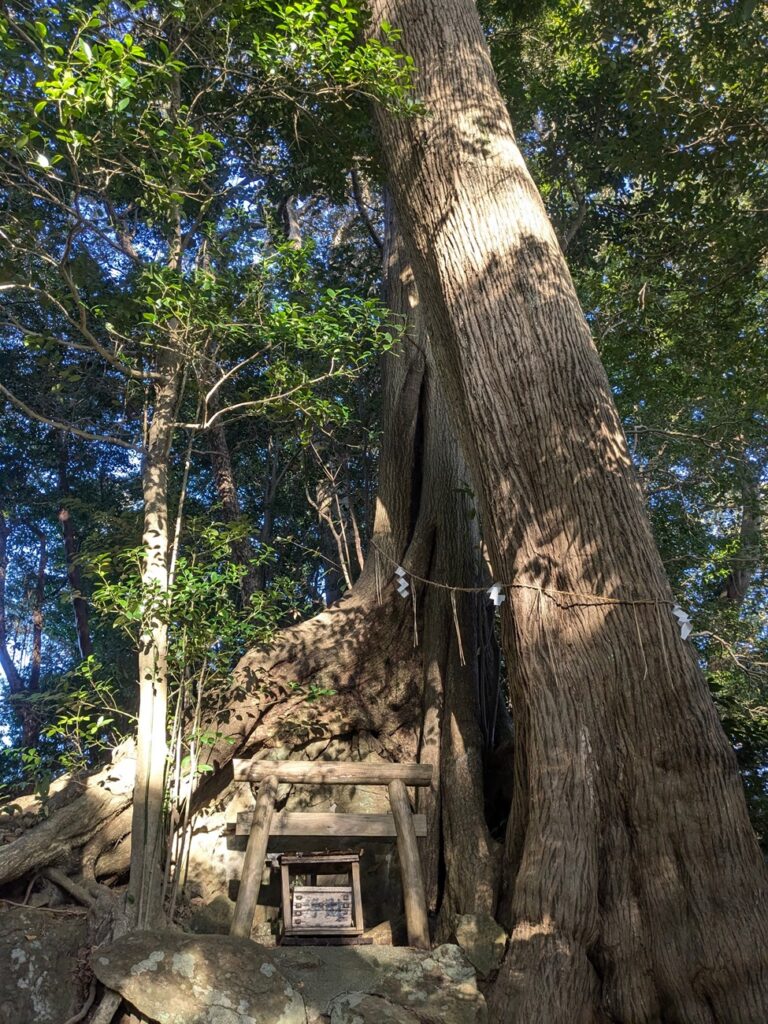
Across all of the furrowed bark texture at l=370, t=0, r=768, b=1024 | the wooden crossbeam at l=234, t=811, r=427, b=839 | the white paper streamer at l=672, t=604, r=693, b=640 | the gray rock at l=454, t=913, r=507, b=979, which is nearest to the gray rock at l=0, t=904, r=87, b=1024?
the wooden crossbeam at l=234, t=811, r=427, b=839

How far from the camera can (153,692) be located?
4938mm

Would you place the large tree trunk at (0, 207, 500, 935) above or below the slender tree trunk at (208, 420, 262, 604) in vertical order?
below

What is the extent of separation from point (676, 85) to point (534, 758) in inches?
244

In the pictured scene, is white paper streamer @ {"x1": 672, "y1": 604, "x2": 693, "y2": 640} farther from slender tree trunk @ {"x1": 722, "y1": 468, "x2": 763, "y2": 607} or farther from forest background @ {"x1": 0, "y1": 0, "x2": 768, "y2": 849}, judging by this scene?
slender tree trunk @ {"x1": 722, "y1": 468, "x2": 763, "y2": 607}

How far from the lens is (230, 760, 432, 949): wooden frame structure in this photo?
4.82 m

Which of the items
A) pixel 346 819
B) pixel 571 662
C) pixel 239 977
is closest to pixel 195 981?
pixel 239 977

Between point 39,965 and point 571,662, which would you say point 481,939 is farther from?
point 39,965

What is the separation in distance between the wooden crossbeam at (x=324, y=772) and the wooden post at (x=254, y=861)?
0.08 meters

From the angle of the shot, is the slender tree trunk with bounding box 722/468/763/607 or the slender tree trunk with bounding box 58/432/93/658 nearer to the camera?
the slender tree trunk with bounding box 722/468/763/607

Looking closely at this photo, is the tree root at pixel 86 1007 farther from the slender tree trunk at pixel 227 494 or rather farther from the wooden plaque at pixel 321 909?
the slender tree trunk at pixel 227 494

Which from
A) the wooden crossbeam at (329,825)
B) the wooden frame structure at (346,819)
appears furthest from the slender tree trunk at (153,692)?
the wooden crossbeam at (329,825)

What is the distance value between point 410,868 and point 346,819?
507mm

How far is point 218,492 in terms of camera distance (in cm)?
970

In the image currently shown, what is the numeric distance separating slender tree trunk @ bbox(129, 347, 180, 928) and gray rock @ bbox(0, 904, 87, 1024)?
39 centimetres
